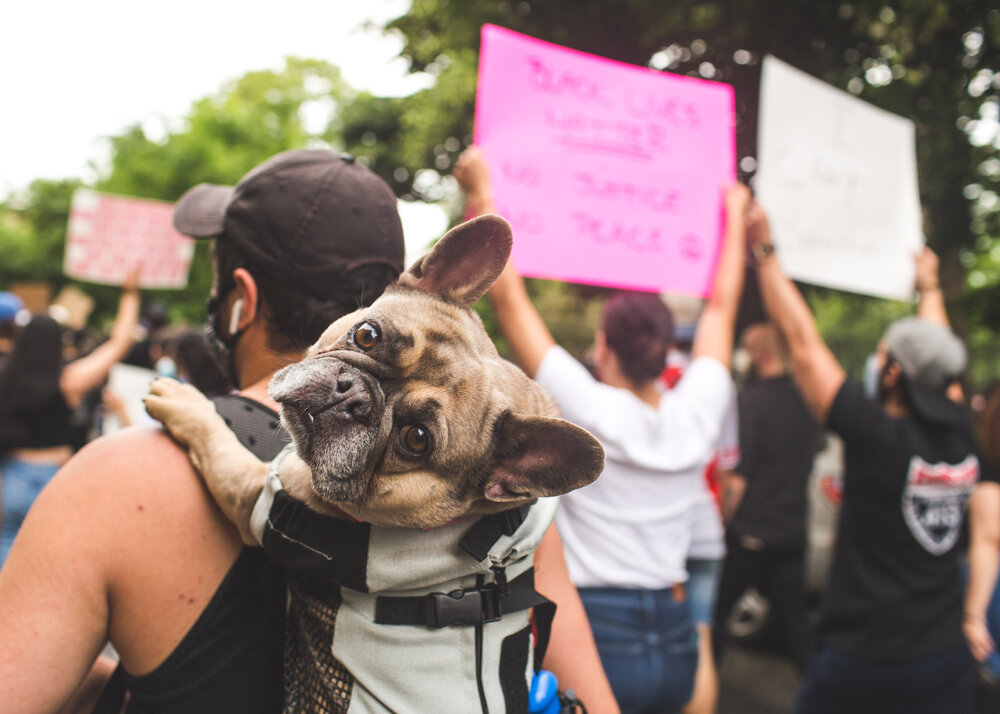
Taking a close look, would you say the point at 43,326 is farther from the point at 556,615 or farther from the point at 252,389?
the point at 556,615

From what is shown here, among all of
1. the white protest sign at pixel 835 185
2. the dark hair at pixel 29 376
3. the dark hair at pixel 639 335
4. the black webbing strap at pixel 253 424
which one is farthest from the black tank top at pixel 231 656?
the dark hair at pixel 29 376

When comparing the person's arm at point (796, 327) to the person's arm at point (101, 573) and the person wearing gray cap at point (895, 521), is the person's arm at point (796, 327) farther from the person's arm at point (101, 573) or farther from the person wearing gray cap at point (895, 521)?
the person's arm at point (101, 573)

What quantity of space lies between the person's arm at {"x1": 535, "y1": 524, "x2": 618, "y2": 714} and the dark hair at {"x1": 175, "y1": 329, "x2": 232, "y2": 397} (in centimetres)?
292

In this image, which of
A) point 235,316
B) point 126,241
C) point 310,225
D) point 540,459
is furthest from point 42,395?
point 540,459

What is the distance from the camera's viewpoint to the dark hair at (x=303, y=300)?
1679 millimetres

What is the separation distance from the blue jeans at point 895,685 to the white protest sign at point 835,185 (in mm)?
1849

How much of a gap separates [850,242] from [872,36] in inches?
208

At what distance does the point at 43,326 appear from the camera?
4.75 meters

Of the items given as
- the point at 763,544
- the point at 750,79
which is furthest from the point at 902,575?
the point at 750,79

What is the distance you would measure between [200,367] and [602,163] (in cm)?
284

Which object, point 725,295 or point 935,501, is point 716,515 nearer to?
point 935,501

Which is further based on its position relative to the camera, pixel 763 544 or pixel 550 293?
pixel 550 293

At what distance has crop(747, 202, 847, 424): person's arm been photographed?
324 centimetres

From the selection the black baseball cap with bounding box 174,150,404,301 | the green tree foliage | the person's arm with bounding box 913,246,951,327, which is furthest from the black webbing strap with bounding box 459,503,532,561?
the green tree foliage
